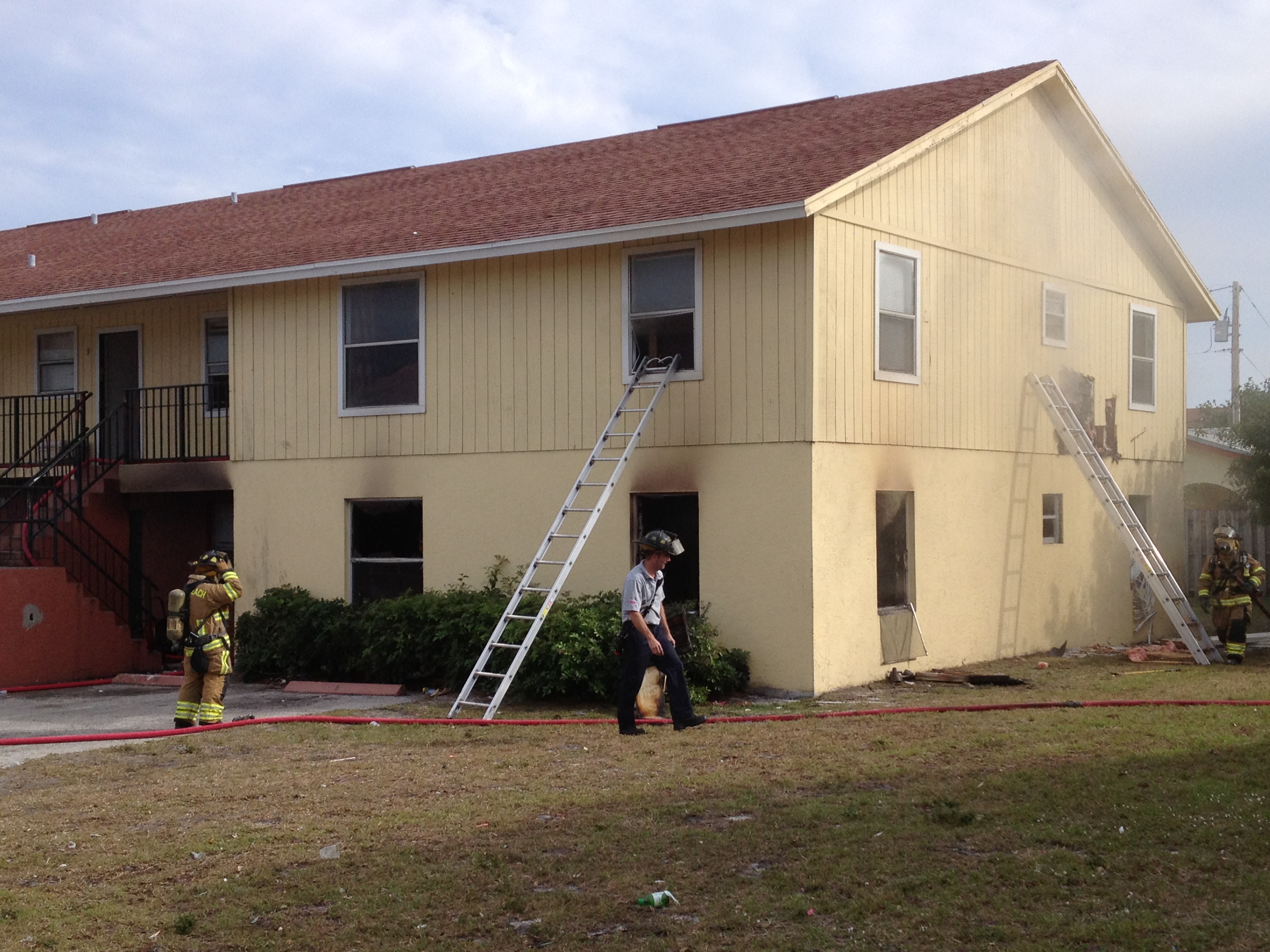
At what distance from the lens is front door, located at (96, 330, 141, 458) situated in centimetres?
1948

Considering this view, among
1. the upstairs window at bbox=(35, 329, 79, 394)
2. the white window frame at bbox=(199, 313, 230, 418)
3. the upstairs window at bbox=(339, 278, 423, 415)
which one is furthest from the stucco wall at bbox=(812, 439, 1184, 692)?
the upstairs window at bbox=(35, 329, 79, 394)

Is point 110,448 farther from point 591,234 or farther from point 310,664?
point 591,234

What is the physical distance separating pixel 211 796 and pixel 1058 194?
13.0 m

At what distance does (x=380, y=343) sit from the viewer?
16531 mm

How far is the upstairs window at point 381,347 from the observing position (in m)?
16.3

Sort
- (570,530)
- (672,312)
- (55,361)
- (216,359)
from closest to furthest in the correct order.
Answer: (672,312), (570,530), (216,359), (55,361)

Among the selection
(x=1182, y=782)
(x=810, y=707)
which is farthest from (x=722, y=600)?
(x=1182, y=782)

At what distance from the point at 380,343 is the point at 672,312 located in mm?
3780

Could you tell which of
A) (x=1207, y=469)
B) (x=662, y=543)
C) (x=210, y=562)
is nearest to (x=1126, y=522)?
(x=662, y=543)

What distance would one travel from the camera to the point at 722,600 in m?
14.1

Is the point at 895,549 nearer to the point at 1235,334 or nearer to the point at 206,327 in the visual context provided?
the point at 206,327

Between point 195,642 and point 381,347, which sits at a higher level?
point 381,347

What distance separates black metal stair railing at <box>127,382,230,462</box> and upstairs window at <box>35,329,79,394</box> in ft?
4.38

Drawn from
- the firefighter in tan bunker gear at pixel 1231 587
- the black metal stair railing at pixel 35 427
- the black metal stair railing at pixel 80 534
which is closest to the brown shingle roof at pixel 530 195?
the black metal stair railing at pixel 35 427
